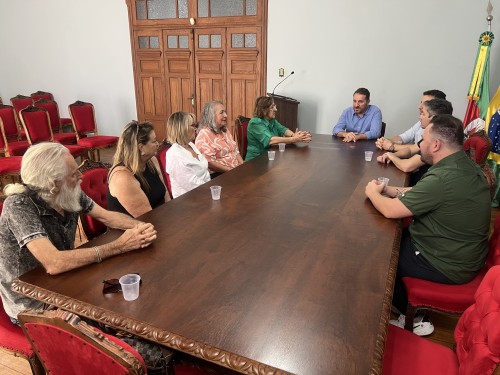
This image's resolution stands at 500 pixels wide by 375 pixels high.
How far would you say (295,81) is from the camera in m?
5.45

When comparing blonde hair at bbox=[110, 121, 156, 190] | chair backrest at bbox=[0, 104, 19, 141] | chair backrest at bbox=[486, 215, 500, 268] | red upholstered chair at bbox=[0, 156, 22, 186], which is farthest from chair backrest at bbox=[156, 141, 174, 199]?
chair backrest at bbox=[0, 104, 19, 141]

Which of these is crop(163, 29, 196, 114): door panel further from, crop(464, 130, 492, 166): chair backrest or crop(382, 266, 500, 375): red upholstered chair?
crop(382, 266, 500, 375): red upholstered chair

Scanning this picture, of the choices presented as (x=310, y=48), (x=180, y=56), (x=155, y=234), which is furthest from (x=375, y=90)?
(x=155, y=234)

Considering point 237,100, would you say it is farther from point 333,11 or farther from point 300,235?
→ point 300,235

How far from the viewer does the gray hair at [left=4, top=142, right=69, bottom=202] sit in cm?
145

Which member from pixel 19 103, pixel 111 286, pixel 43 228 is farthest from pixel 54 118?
pixel 111 286

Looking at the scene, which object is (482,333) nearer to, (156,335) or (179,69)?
(156,335)

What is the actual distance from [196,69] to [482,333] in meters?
5.61

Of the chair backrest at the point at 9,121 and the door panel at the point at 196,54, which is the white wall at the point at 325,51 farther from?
the chair backrest at the point at 9,121

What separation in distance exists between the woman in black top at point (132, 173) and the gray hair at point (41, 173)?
19.4 inches

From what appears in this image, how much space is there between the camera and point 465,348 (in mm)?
1260

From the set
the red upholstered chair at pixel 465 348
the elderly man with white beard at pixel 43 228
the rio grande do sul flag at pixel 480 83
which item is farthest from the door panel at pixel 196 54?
the red upholstered chair at pixel 465 348

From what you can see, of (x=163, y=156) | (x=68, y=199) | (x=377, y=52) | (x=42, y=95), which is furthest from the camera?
(x=42, y=95)

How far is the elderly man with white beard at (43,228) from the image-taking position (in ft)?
4.45
